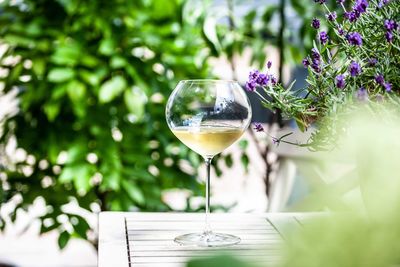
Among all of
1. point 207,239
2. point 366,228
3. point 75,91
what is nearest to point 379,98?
point 207,239

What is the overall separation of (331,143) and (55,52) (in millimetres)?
1599

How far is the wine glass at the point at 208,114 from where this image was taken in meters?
1.13

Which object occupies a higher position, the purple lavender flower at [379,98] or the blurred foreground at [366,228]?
the blurred foreground at [366,228]

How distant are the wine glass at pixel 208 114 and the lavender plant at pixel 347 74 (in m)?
0.10

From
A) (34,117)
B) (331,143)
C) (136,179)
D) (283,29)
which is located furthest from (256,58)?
(331,143)

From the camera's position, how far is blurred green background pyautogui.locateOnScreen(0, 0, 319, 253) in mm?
2443

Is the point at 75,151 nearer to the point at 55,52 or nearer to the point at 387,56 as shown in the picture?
the point at 55,52

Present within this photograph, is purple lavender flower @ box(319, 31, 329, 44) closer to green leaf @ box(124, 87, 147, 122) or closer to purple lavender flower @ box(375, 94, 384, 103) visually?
purple lavender flower @ box(375, 94, 384, 103)

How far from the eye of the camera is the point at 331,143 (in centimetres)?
96

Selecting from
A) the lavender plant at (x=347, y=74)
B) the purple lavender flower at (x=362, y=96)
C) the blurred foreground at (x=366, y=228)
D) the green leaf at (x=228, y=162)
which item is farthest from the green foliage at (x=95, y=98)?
the blurred foreground at (x=366, y=228)

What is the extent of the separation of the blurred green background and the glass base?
123 cm

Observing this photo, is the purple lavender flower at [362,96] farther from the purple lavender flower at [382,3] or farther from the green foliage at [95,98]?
the green foliage at [95,98]

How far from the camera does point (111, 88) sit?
2.43m

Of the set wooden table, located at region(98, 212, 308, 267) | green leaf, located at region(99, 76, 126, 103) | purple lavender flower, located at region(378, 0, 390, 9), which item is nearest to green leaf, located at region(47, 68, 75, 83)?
green leaf, located at region(99, 76, 126, 103)
